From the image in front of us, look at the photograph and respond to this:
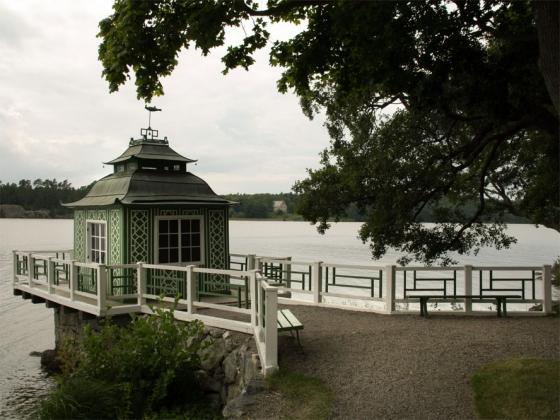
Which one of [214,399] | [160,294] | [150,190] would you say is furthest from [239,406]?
[150,190]

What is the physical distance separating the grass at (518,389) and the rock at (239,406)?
10.6 feet

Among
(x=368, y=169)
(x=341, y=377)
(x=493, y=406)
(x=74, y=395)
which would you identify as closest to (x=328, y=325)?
(x=341, y=377)

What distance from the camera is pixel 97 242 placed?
14.7 metres

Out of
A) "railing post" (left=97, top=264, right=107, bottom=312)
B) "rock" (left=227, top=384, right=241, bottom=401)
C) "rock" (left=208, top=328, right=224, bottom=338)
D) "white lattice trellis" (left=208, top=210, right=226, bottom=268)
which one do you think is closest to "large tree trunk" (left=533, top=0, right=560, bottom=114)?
"rock" (left=227, top=384, right=241, bottom=401)

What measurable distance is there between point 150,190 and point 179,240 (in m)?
1.67

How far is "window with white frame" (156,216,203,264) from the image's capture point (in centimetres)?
1381

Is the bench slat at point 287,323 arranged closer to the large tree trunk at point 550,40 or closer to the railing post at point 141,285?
the railing post at point 141,285

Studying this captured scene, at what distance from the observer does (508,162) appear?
16953mm

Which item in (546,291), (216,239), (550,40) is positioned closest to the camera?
(550,40)

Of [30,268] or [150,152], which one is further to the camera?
[30,268]

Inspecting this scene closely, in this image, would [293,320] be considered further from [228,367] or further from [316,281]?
[316,281]

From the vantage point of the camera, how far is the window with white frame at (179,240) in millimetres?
13812

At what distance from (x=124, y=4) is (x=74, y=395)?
20.0ft

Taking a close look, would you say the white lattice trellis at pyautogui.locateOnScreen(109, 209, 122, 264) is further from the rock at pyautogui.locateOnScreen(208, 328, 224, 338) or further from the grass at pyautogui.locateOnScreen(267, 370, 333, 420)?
the grass at pyautogui.locateOnScreen(267, 370, 333, 420)
